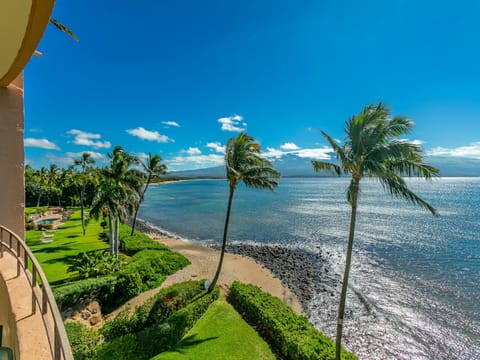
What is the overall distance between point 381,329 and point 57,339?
16.7 m

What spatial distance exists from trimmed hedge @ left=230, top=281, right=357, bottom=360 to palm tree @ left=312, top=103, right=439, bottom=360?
0.95m

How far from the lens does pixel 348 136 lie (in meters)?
8.24

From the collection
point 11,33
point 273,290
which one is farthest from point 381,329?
point 11,33

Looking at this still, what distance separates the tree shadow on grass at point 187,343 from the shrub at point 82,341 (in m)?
2.89

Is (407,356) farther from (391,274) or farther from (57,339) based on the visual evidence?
(57,339)

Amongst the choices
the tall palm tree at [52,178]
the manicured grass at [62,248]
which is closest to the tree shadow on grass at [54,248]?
the manicured grass at [62,248]

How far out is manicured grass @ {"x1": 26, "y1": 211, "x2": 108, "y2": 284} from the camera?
46.0 ft

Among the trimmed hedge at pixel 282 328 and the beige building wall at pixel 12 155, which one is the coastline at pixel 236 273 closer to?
the trimmed hedge at pixel 282 328

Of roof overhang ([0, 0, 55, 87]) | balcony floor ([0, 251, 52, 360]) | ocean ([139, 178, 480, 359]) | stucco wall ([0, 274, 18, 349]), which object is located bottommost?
ocean ([139, 178, 480, 359])

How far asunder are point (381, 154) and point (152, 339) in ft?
36.0

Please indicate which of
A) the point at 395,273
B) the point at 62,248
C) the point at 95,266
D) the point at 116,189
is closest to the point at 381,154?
the point at 95,266

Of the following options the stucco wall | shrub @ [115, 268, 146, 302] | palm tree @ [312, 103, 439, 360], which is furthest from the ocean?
the stucco wall

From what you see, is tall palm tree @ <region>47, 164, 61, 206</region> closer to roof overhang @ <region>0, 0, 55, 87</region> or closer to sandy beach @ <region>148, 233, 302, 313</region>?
sandy beach @ <region>148, 233, 302, 313</region>

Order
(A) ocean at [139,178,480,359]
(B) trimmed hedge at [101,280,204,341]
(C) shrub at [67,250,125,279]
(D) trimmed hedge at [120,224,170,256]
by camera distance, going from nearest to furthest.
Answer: (B) trimmed hedge at [101,280,204,341]
(A) ocean at [139,178,480,359]
(C) shrub at [67,250,125,279]
(D) trimmed hedge at [120,224,170,256]
